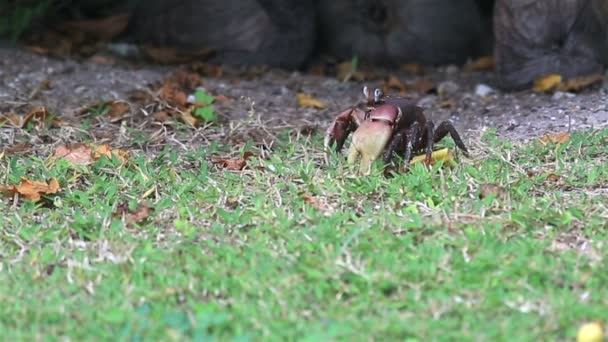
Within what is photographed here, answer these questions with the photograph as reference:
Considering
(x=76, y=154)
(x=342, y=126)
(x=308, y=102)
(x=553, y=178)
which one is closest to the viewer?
(x=553, y=178)

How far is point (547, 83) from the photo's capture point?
250 inches

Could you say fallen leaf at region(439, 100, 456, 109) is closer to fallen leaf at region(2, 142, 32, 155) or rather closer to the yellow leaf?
fallen leaf at region(2, 142, 32, 155)

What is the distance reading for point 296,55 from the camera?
7715mm

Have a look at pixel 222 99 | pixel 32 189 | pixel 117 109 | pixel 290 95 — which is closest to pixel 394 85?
pixel 290 95

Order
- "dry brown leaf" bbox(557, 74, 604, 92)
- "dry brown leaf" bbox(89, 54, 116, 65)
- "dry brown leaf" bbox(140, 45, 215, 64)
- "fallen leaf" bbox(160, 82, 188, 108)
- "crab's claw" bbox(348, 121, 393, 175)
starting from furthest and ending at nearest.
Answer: "dry brown leaf" bbox(140, 45, 215, 64) → "dry brown leaf" bbox(89, 54, 116, 65) → "dry brown leaf" bbox(557, 74, 604, 92) → "fallen leaf" bbox(160, 82, 188, 108) → "crab's claw" bbox(348, 121, 393, 175)

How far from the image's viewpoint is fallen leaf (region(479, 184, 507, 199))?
4.23 metres

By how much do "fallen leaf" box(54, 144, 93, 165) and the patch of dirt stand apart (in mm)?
841

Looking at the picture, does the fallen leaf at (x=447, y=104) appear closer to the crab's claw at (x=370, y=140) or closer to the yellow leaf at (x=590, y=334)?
the crab's claw at (x=370, y=140)

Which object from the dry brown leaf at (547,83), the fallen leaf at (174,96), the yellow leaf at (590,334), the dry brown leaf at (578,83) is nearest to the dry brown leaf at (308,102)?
the fallen leaf at (174,96)

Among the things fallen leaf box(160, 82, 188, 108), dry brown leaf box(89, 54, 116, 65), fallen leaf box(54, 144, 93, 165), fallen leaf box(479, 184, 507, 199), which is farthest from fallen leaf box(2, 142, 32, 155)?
fallen leaf box(479, 184, 507, 199)

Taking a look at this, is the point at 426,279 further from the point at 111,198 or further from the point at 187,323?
the point at 111,198

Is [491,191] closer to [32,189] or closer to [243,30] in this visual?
[32,189]

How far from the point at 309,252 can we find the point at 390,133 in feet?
3.08

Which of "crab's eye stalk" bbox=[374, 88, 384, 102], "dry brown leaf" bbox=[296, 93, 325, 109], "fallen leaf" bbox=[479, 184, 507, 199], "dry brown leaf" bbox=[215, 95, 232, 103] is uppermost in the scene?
"crab's eye stalk" bbox=[374, 88, 384, 102]
